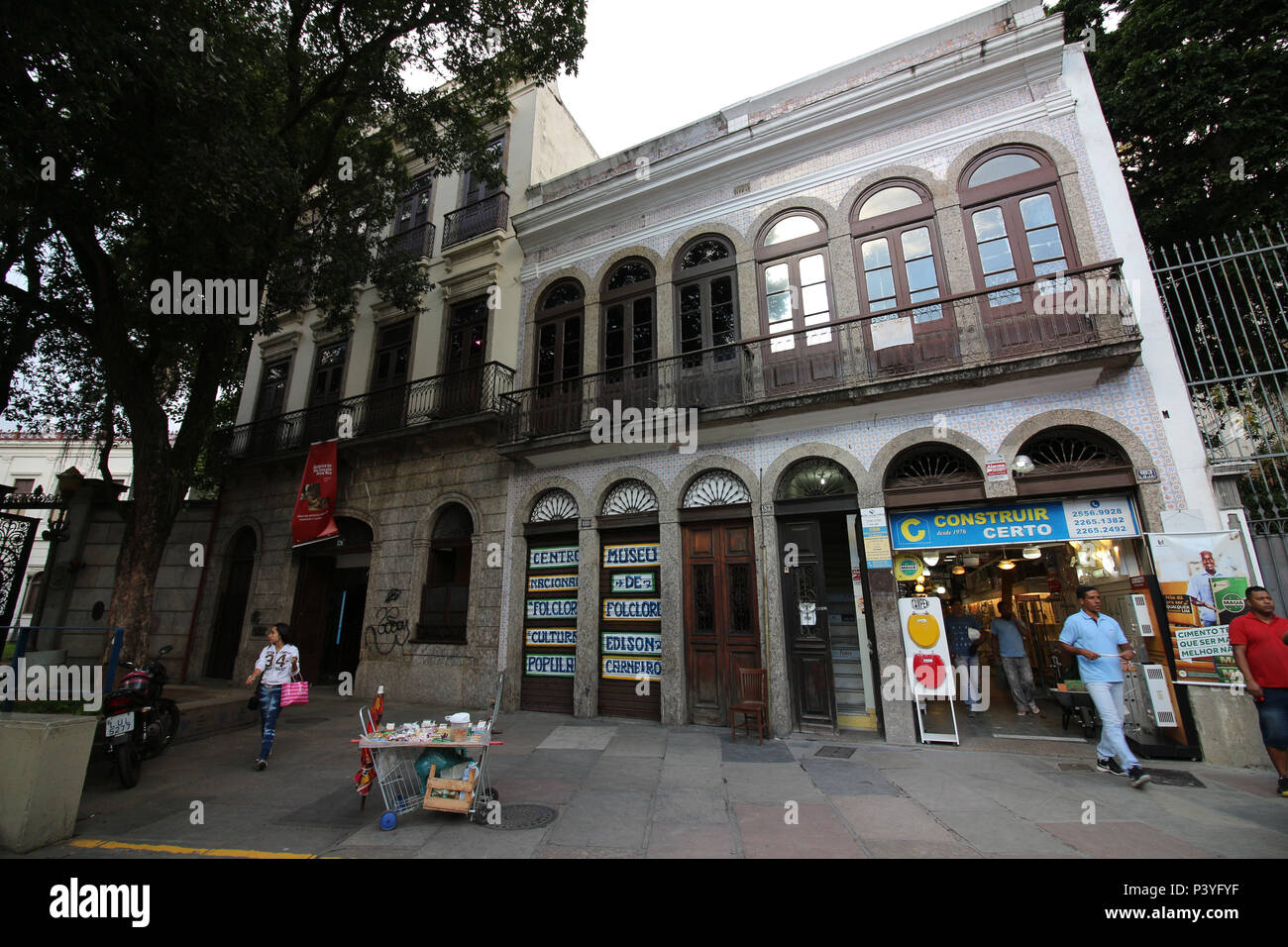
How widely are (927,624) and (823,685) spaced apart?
1783 millimetres

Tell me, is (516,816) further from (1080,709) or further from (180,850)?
(1080,709)

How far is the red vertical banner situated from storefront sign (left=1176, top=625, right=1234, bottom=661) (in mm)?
14973

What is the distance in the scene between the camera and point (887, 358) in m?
8.69

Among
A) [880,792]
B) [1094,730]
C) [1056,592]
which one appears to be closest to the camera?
[880,792]

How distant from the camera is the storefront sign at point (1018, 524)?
24.2 feet

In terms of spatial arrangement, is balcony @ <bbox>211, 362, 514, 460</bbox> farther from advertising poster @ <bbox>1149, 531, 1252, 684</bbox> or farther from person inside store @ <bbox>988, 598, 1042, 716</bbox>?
advertising poster @ <bbox>1149, 531, 1252, 684</bbox>

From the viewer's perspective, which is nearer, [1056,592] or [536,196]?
[1056,592]

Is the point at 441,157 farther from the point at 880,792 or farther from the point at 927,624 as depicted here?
the point at 880,792

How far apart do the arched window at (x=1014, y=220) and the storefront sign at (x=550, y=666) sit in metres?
9.20

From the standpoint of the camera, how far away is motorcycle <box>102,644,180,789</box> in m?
5.89

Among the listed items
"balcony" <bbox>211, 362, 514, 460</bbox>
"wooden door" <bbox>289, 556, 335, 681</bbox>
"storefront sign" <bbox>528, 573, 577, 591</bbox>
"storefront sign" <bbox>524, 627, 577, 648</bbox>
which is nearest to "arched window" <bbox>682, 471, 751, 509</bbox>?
"storefront sign" <bbox>528, 573, 577, 591</bbox>

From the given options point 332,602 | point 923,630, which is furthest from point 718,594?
point 332,602

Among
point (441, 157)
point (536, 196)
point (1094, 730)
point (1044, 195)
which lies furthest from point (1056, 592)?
point (441, 157)

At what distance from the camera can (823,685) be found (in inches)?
327
